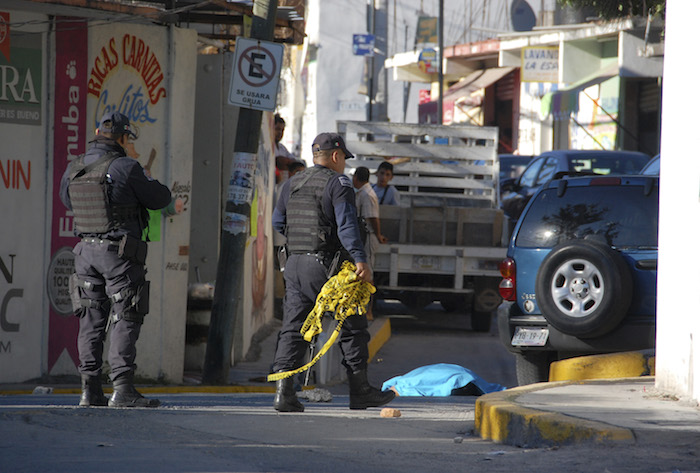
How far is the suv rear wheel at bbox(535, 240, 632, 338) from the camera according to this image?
7414mm

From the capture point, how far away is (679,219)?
634 centimetres

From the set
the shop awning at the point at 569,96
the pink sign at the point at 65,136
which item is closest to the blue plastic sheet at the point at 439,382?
the pink sign at the point at 65,136

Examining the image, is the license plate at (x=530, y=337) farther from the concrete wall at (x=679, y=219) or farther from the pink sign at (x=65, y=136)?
the pink sign at (x=65, y=136)

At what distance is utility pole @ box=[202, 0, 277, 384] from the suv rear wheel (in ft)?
8.55

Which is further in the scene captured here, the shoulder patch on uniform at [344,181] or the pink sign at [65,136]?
the pink sign at [65,136]

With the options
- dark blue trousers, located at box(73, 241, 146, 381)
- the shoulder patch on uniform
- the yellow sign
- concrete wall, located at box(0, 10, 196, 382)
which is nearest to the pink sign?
concrete wall, located at box(0, 10, 196, 382)

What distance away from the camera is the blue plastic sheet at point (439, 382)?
8.58 metres

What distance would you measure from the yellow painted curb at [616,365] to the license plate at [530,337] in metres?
0.42

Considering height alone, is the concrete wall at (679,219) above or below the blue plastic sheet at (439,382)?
above

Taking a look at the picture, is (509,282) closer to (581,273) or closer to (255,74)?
(581,273)

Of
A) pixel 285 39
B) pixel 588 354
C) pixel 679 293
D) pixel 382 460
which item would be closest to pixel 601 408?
pixel 679 293

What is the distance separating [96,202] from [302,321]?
1481 millimetres

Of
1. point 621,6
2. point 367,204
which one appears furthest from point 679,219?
point 621,6

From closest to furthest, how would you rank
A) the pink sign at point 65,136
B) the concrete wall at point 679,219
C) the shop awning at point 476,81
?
1. the concrete wall at point 679,219
2. the pink sign at point 65,136
3. the shop awning at point 476,81
